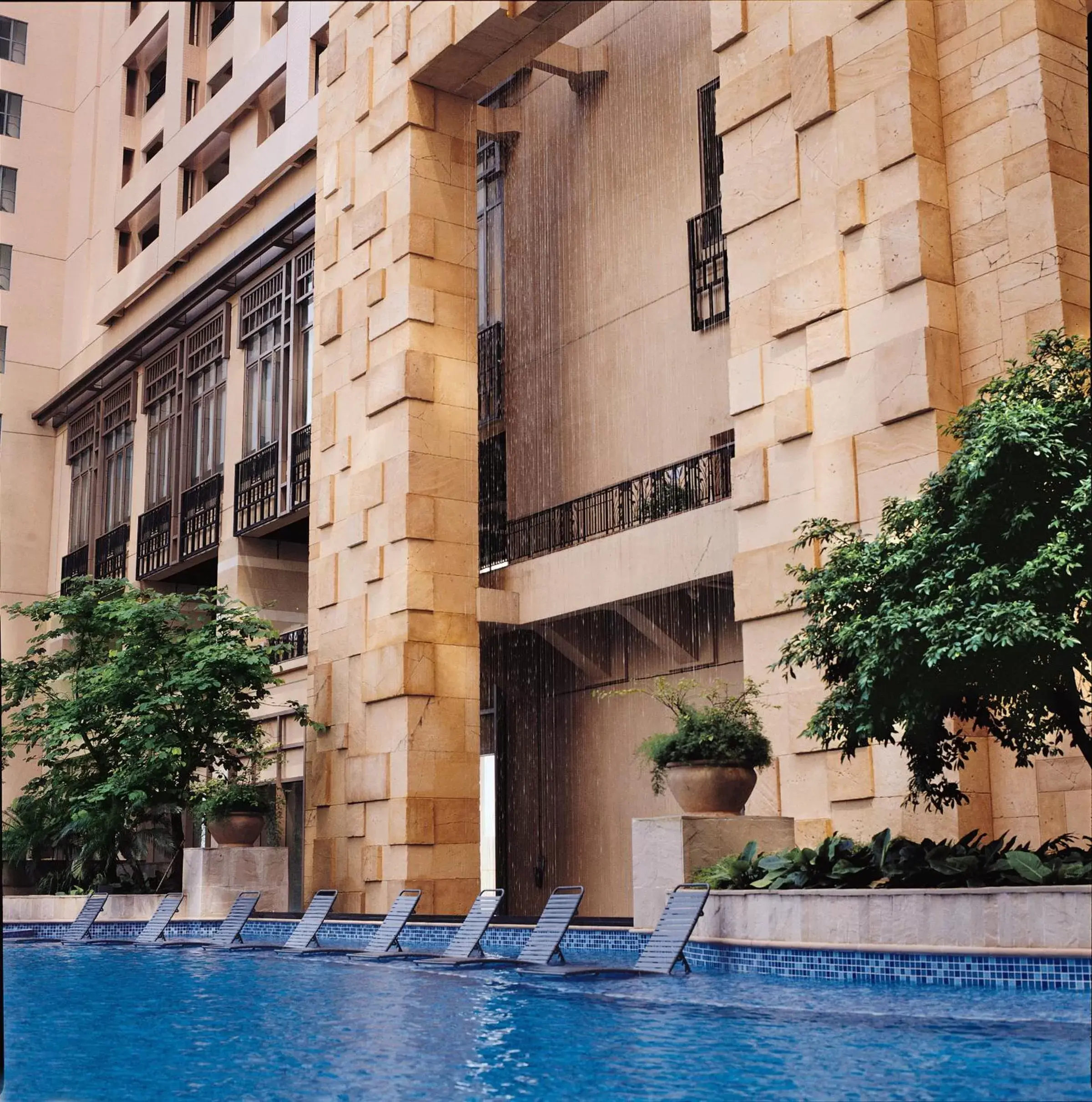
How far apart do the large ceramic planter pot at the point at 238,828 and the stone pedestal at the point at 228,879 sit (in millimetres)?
151

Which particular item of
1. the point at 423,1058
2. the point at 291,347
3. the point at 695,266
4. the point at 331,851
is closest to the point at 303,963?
the point at 331,851

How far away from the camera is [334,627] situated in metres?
18.8

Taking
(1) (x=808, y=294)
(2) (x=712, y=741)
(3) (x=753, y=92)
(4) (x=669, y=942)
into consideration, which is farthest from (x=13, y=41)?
(4) (x=669, y=942)

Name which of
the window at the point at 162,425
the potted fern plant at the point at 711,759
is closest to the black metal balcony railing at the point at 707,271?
the potted fern plant at the point at 711,759

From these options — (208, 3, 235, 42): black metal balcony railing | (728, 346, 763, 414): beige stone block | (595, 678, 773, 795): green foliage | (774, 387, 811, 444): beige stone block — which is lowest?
(595, 678, 773, 795): green foliage

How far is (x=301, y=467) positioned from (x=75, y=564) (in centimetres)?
1062

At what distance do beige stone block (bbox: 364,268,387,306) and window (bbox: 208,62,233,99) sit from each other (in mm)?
8762

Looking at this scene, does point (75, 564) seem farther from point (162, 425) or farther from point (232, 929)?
point (232, 929)

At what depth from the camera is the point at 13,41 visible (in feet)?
76.5

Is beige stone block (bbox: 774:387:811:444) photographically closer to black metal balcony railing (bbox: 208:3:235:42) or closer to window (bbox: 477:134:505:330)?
window (bbox: 477:134:505:330)

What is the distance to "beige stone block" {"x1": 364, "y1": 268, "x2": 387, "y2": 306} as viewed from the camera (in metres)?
18.5

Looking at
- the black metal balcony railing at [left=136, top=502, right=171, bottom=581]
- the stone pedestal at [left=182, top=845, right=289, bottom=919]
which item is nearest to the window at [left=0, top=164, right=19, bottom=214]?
the black metal balcony railing at [left=136, top=502, right=171, bottom=581]

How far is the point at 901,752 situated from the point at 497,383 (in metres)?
10.9

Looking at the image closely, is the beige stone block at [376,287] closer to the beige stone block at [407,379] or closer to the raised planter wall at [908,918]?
the beige stone block at [407,379]
